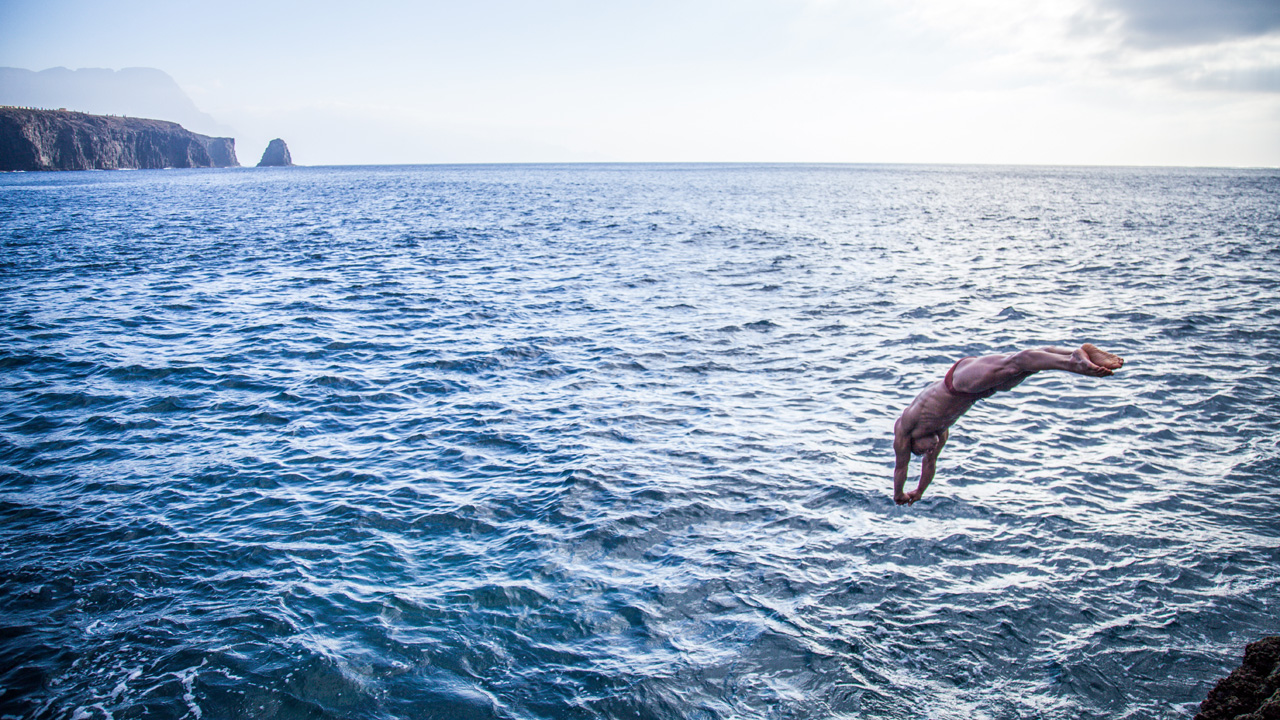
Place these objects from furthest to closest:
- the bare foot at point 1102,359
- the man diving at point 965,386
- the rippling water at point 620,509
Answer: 1. the rippling water at point 620,509
2. the man diving at point 965,386
3. the bare foot at point 1102,359

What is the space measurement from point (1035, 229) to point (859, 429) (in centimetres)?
5810

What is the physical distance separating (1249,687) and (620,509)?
9480 mm

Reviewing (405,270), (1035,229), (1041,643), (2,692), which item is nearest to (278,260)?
(405,270)

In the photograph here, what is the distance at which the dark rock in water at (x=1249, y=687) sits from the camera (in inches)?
248

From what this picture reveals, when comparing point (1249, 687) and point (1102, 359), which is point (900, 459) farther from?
point (1249, 687)

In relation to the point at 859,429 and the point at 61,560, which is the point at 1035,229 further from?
the point at 61,560

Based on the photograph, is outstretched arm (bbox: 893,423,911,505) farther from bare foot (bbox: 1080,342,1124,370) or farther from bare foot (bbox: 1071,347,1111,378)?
bare foot (bbox: 1080,342,1124,370)

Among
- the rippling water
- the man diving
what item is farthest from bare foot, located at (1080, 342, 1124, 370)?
the rippling water

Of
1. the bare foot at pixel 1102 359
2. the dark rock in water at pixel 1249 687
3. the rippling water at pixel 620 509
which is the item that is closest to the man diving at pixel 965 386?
the bare foot at pixel 1102 359

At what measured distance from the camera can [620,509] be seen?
13.6m

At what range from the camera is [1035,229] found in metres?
63.7

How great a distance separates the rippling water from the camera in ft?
30.2

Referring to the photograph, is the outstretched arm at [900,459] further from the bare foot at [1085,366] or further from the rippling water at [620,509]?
the bare foot at [1085,366]

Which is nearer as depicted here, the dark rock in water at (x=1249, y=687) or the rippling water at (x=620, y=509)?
the dark rock in water at (x=1249, y=687)
